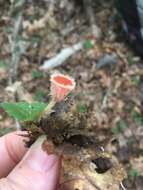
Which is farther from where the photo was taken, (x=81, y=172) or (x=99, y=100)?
(x=99, y=100)

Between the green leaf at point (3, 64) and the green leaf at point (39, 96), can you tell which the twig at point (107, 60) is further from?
the green leaf at point (3, 64)

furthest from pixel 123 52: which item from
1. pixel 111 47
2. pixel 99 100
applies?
pixel 99 100

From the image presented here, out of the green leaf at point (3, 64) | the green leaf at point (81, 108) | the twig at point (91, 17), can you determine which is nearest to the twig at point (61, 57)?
the twig at point (91, 17)

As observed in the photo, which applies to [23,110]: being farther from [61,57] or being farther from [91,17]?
[91,17]

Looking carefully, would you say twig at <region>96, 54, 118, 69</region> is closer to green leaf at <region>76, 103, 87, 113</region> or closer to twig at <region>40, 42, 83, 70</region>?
twig at <region>40, 42, 83, 70</region>

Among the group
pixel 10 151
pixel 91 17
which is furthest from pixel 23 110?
pixel 91 17

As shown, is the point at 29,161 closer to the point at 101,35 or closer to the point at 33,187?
the point at 33,187
